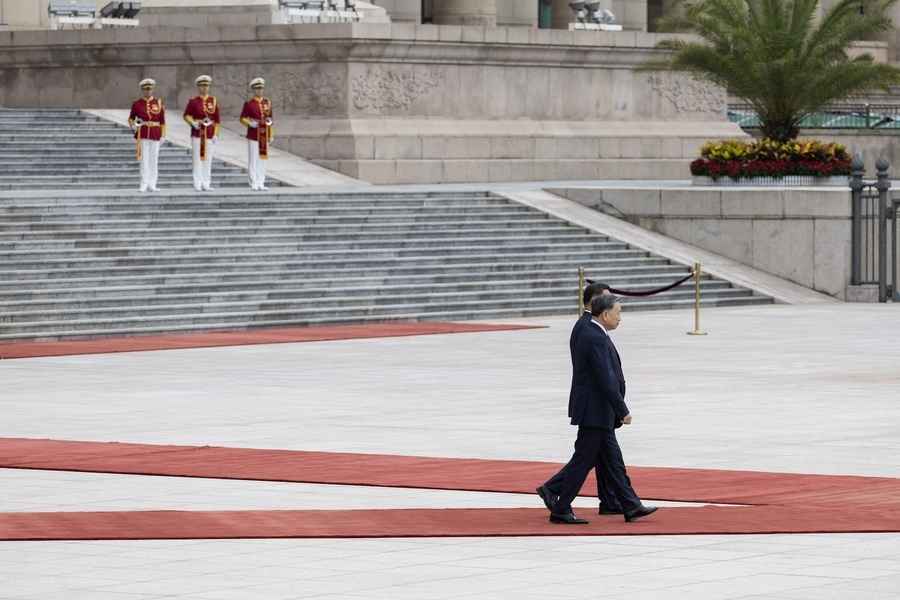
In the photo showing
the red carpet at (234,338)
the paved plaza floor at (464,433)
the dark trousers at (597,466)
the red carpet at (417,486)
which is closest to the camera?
the paved plaza floor at (464,433)

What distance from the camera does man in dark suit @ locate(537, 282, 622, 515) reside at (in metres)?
12.2

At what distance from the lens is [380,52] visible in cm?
4003

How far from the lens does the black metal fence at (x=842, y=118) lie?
4870 cm

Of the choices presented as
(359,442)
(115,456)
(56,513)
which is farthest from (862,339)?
(56,513)

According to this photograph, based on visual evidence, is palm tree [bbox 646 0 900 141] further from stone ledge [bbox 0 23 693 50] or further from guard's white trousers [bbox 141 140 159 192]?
guard's white trousers [bbox 141 140 159 192]

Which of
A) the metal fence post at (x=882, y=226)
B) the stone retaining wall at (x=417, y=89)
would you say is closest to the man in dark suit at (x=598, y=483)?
the metal fence post at (x=882, y=226)

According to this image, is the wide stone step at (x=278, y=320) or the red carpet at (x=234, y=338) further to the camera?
the wide stone step at (x=278, y=320)

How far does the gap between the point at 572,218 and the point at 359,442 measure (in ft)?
63.1

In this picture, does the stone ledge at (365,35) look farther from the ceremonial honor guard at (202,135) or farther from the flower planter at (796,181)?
the flower planter at (796,181)

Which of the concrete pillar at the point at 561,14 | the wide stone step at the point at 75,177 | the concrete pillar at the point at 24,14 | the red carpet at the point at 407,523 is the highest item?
the concrete pillar at the point at 561,14

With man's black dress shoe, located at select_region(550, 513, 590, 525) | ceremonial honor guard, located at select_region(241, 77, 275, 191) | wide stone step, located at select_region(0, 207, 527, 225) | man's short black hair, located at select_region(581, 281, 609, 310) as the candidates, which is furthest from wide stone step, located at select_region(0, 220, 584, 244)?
man's black dress shoe, located at select_region(550, 513, 590, 525)

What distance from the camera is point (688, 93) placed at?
46.1m

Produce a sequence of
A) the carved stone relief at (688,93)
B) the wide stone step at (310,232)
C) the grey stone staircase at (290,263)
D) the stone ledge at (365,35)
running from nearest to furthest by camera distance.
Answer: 1. the grey stone staircase at (290,263)
2. the wide stone step at (310,232)
3. the stone ledge at (365,35)
4. the carved stone relief at (688,93)

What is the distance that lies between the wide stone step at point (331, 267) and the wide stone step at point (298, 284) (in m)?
0.20
